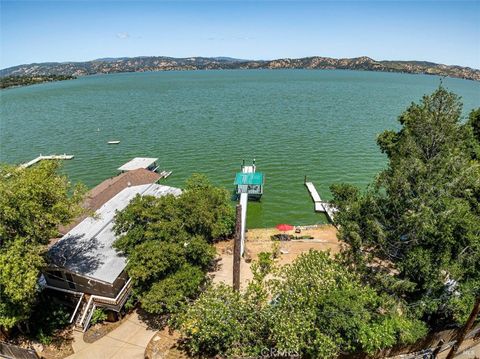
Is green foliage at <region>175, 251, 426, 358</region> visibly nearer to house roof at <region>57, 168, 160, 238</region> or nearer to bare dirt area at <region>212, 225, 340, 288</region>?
bare dirt area at <region>212, 225, 340, 288</region>

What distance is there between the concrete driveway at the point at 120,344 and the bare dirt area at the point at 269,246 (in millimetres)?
7213

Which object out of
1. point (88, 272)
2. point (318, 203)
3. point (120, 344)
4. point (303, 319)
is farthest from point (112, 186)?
point (303, 319)

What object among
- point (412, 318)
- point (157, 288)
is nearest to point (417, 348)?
point (412, 318)

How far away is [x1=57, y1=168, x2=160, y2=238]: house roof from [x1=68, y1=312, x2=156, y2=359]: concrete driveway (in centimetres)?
1402

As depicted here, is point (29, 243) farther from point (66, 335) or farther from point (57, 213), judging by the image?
point (66, 335)

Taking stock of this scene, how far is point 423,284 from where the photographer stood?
1903 cm

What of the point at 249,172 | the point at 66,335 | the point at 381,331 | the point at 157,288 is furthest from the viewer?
the point at 249,172

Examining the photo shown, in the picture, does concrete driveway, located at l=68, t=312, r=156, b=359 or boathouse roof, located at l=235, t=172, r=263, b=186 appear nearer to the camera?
concrete driveway, located at l=68, t=312, r=156, b=359

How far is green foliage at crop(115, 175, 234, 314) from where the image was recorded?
21031 millimetres

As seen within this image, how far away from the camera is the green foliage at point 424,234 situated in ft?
60.4

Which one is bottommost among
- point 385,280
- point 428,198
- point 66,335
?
point 66,335

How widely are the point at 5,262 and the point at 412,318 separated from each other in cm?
2394

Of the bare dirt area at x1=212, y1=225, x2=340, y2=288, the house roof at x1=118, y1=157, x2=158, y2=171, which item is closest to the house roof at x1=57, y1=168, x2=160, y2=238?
the house roof at x1=118, y1=157, x2=158, y2=171

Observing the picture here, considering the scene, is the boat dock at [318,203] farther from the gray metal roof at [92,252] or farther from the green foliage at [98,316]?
the green foliage at [98,316]
